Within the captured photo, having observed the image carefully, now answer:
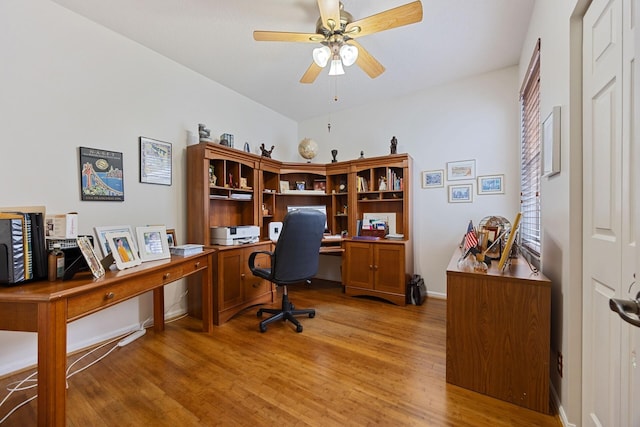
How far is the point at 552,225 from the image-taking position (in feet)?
5.21

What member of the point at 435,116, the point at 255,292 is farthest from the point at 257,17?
the point at 255,292

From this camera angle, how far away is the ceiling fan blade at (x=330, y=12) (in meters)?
1.67

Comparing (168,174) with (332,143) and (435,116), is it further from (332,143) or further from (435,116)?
(435,116)

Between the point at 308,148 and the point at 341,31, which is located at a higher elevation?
the point at 341,31

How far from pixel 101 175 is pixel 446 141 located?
374 centimetres

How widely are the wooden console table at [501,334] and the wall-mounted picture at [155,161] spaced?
2.80 meters

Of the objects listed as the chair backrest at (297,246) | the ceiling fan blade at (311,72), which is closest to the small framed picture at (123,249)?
the chair backrest at (297,246)

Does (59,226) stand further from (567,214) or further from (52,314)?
(567,214)

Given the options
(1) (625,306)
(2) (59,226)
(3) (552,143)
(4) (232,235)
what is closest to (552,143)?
(3) (552,143)

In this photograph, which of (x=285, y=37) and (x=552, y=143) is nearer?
(x=552, y=143)

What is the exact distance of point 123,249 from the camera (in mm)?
1780

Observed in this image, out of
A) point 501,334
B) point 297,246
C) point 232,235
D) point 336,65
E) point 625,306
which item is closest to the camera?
point 625,306

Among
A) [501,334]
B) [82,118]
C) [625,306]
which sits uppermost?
[82,118]

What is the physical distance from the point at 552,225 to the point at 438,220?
72.4 inches
